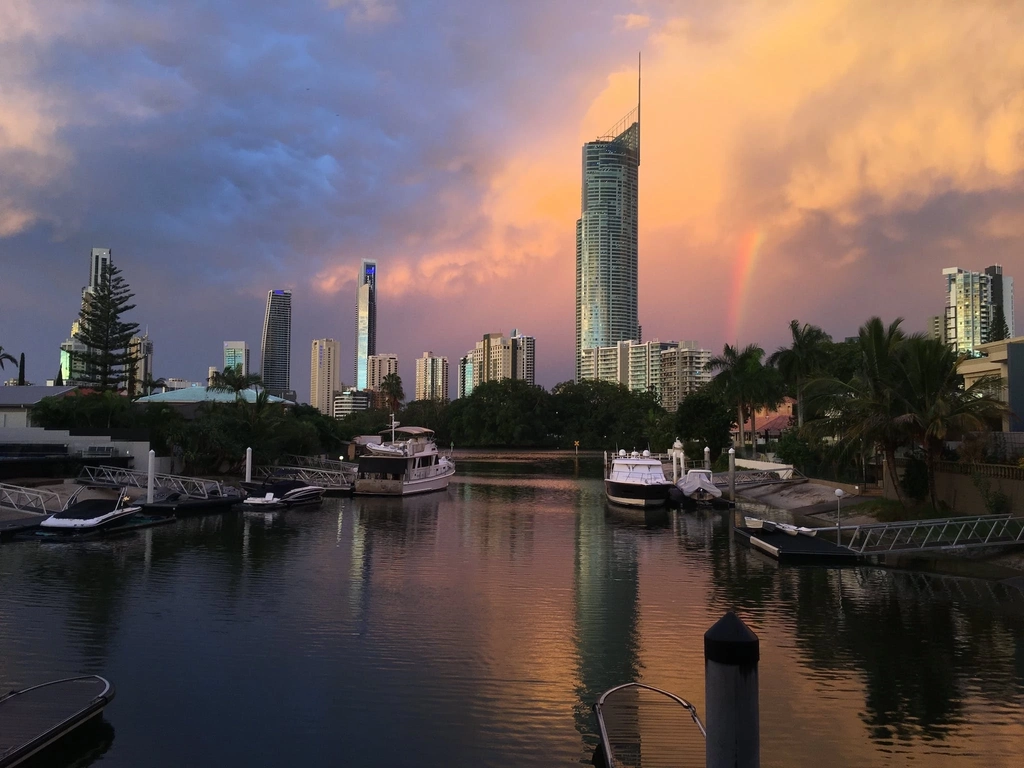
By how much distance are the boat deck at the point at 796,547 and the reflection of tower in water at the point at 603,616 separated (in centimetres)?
432

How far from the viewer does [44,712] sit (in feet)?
33.6

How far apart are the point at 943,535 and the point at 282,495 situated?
2983cm

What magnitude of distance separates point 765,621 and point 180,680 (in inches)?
457

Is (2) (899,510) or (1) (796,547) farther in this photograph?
(2) (899,510)

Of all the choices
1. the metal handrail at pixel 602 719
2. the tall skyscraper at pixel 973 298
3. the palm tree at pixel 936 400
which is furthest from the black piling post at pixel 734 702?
the tall skyscraper at pixel 973 298

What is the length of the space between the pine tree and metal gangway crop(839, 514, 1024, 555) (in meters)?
58.4

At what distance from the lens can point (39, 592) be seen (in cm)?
1867

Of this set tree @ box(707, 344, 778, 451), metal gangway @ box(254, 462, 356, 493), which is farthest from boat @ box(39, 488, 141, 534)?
tree @ box(707, 344, 778, 451)

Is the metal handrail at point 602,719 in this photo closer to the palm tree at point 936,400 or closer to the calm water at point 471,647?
the calm water at point 471,647

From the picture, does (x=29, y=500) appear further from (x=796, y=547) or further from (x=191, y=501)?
(x=796, y=547)

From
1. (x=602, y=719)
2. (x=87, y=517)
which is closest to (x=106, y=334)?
(x=87, y=517)

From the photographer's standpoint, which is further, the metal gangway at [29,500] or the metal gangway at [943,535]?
→ the metal gangway at [29,500]

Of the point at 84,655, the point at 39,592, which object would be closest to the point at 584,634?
the point at 84,655

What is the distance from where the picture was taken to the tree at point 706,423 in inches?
2452
